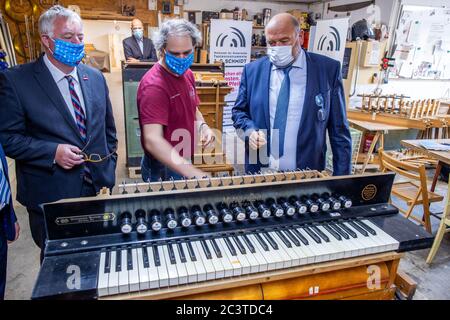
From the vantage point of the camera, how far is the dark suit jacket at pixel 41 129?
5.23 ft

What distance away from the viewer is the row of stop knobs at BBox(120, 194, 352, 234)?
119 centimetres

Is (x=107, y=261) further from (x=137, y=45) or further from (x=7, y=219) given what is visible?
(x=137, y=45)

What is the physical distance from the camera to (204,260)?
1.12m

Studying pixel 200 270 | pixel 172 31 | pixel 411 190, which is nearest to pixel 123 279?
pixel 200 270

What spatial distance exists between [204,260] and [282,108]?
3.97 feet

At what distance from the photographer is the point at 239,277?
3.67ft

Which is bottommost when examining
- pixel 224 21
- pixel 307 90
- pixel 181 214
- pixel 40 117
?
pixel 181 214

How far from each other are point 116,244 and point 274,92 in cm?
138

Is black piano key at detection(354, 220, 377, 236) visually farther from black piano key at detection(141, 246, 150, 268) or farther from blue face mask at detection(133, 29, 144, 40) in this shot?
blue face mask at detection(133, 29, 144, 40)

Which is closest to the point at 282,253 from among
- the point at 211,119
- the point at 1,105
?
the point at 1,105

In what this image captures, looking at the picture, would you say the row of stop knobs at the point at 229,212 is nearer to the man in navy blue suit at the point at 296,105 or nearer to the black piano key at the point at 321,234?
the black piano key at the point at 321,234

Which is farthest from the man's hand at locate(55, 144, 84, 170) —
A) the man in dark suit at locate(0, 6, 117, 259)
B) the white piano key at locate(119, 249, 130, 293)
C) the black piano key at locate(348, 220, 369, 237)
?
the black piano key at locate(348, 220, 369, 237)

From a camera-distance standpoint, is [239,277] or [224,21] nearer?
[239,277]

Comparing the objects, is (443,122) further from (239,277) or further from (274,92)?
(239,277)
